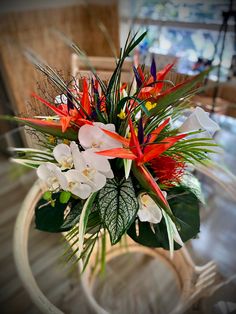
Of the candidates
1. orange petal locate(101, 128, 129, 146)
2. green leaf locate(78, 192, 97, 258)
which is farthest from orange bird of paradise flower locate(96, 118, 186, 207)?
green leaf locate(78, 192, 97, 258)

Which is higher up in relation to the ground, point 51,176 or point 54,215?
point 51,176

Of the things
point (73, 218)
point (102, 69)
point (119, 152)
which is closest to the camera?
point (119, 152)

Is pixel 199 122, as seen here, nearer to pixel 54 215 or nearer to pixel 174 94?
pixel 174 94

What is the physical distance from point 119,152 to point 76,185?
0.10 m

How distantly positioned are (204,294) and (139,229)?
0.78 ft

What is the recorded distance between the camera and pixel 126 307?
2.05 feet

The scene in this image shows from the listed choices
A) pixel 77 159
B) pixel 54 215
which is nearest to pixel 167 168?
pixel 77 159

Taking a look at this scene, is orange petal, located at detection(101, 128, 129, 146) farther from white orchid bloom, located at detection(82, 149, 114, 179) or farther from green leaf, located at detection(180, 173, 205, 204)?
green leaf, located at detection(180, 173, 205, 204)

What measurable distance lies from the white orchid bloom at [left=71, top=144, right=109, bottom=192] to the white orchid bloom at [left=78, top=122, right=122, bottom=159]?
0.06 ft

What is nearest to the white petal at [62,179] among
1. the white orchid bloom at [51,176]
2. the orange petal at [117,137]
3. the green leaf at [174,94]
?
the white orchid bloom at [51,176]

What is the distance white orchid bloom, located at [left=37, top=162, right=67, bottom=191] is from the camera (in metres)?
0.46

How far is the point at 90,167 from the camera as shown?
46cm

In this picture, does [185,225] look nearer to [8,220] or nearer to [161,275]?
[161,275]

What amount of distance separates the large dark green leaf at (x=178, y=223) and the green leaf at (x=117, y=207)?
0.39 feet
